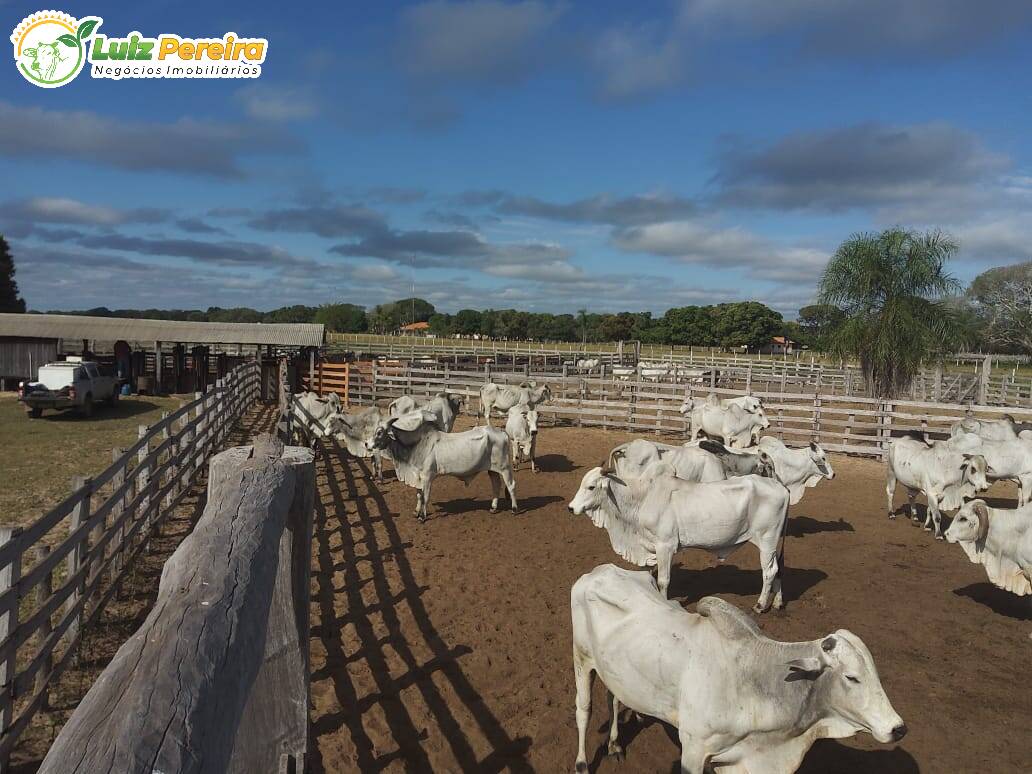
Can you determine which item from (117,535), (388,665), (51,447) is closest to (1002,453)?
(388,665)

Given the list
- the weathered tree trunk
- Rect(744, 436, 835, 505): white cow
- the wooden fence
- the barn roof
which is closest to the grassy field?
the wooden fence

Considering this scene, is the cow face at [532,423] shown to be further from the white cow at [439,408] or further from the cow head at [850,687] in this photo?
the cow head at [850,687]

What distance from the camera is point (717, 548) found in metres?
7.48

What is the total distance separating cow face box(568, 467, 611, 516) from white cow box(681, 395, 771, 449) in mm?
10149

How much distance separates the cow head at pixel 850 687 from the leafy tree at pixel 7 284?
66063 millimetres

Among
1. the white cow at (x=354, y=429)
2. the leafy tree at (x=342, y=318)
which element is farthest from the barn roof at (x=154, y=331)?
the leafy tree at (x=342, y=318)

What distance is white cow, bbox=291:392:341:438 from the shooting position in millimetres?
15484

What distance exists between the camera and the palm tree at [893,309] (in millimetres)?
23688

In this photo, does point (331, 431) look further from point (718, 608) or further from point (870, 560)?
point (718, 608)

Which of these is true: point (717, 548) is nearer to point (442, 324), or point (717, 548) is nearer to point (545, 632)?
point (545, 632)

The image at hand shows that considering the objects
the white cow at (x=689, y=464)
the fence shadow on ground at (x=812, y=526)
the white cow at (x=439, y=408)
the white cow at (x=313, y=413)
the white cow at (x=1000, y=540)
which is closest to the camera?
the white cow at (x=1000, y=540)

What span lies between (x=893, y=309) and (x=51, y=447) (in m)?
26.0

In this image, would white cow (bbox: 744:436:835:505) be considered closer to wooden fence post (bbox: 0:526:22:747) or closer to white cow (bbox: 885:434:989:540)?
white cow (bbox: 885:434:989:540)

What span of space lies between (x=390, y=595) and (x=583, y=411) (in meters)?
13.9
